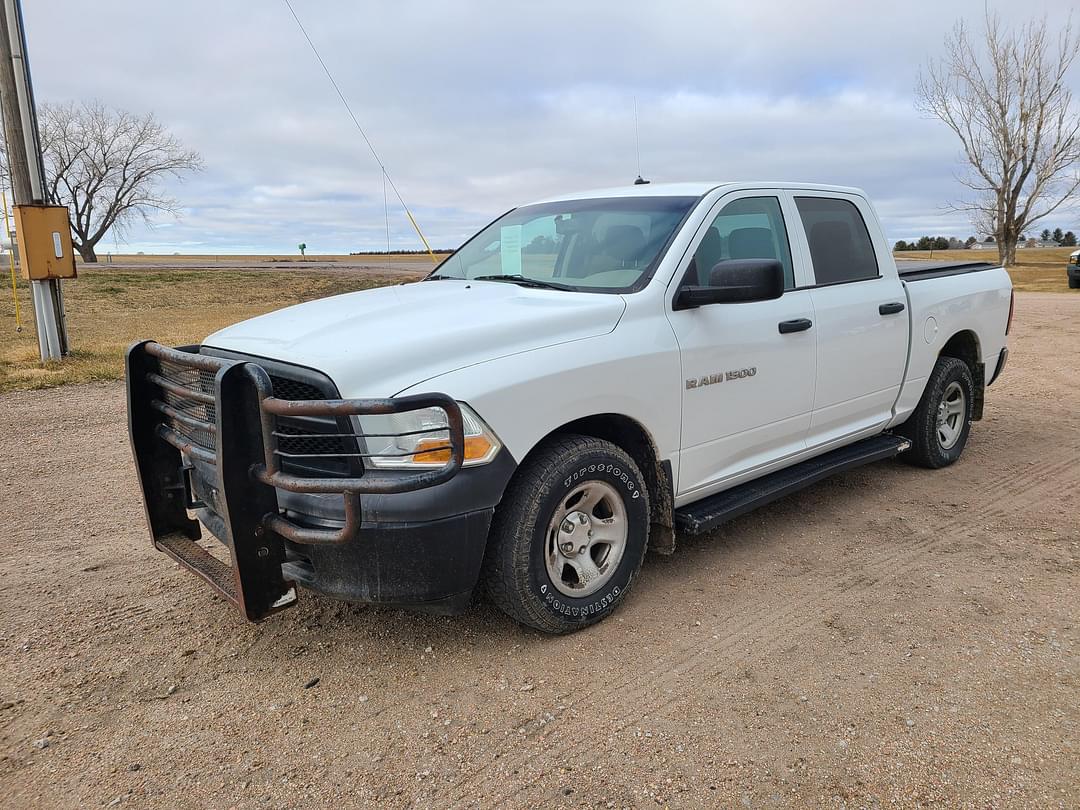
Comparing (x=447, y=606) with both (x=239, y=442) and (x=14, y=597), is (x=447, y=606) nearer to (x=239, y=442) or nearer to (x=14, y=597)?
(x=239, y=442)

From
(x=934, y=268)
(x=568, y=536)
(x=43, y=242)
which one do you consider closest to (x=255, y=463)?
(x=568, y=536)

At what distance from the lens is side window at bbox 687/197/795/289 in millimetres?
4031

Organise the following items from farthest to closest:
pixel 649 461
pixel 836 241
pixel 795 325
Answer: pixel 836 241 < pixel 795 325 < pixel 649 461

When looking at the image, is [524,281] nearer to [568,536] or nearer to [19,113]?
[568,536]

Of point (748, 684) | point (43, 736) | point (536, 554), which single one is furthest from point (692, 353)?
point (43, 736)

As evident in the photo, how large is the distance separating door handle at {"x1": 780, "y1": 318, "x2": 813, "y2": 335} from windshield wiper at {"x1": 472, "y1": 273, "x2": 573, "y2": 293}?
1.18 meters

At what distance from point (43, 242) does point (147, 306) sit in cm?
1127

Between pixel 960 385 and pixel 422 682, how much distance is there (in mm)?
4631

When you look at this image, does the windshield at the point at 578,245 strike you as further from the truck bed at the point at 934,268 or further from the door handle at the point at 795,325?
the truck bed at the point at 934,268

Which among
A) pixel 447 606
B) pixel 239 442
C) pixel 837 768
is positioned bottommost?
pixel 837 768

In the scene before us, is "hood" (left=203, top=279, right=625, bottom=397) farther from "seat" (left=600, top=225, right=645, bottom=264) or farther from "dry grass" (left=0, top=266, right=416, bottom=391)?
"dry grass" (left=0, top=266, right=416, bottom=391)

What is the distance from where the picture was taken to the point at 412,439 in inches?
115

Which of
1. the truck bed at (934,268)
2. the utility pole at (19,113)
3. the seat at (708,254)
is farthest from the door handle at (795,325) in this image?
the utility pole at (19,113)

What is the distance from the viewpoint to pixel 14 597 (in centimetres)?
391
